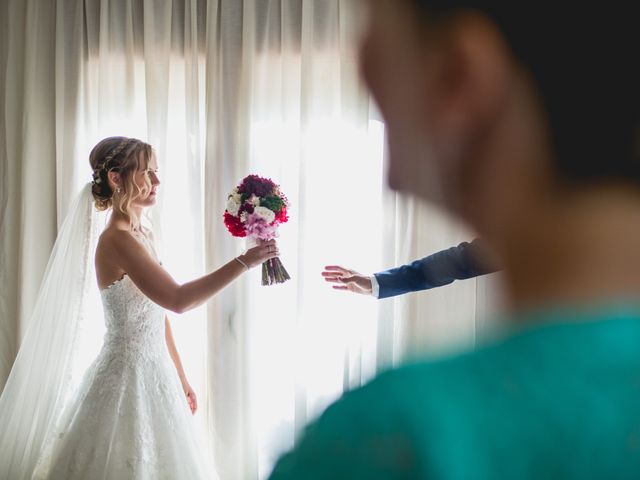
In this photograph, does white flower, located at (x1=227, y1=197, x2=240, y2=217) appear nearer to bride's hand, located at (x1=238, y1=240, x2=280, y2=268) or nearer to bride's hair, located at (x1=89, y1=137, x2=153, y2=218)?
bride's hand, located at (x1=238, y1=240, x2=280, y2=268)

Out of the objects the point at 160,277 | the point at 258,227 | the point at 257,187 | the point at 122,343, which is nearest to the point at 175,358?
the point at 122,343

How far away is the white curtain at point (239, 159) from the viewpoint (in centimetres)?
290

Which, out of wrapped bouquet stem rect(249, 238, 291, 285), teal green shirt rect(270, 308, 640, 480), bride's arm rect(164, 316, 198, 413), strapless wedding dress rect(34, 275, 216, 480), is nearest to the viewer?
teal green shirt rect(270, 308, 640, 480)

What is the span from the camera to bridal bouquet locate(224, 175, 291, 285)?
2.45 m

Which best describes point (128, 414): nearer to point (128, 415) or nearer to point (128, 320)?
point (128, 415)

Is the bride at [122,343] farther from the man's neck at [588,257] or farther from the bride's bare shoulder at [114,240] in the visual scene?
the man's neck at [588,257]

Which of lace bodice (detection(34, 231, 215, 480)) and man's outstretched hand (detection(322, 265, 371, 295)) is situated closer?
lace bodice (detection(34, 231, 215, 480))

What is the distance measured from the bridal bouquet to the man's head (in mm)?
2136

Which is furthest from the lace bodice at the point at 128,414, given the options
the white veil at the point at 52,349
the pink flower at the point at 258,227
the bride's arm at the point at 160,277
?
the pink flower at the point at 258,227

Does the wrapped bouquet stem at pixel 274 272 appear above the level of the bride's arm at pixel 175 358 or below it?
above

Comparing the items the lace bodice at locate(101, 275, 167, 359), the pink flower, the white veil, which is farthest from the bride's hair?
the pink flower

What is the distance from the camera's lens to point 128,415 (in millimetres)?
2326

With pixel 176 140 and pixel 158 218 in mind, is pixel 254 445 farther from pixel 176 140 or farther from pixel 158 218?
pixel 176 140

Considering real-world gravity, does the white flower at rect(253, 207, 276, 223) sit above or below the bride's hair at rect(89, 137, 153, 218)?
below
